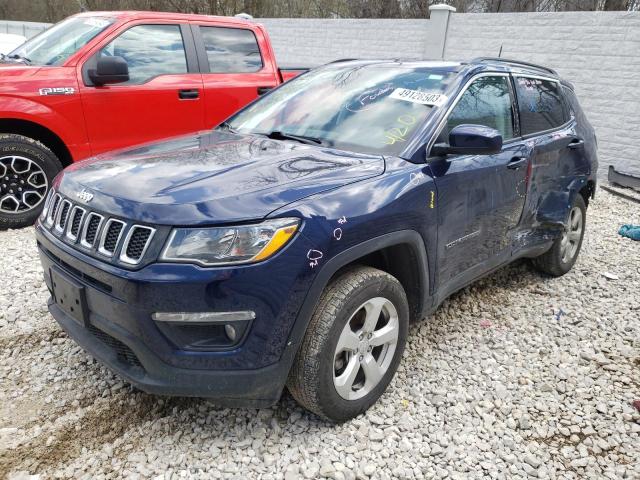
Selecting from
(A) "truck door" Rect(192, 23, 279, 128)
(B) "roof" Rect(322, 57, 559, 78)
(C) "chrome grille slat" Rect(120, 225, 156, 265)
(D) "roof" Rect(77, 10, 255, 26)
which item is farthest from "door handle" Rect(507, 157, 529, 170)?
(D) "roof" Rect(77, 10, 255, 26)

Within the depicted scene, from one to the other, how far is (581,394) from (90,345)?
259 cm

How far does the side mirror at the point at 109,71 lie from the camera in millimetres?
4461

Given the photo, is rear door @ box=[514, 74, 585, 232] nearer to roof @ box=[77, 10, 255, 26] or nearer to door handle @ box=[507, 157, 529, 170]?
door handle @ box=[507, 157, 529, 170]

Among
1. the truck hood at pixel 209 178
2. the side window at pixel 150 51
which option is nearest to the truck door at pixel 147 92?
the side window at pixel 150 51

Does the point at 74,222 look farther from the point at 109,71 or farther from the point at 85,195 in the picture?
the point at 109,71

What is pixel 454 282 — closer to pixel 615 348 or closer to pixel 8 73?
pixel 615 348

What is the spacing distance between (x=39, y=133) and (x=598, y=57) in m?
7.93

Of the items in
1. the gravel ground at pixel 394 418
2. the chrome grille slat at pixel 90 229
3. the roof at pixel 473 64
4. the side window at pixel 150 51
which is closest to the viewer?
the chrome grille slat at pixel 90 229

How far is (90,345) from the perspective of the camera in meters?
2.25

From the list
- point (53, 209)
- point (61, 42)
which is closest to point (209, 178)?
point (53, 209)

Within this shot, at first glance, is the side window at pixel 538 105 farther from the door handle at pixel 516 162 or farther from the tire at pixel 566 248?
the tire at pixel 566 248

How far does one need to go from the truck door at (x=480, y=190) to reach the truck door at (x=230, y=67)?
119 inches

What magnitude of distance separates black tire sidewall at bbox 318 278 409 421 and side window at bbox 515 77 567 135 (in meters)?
1.80

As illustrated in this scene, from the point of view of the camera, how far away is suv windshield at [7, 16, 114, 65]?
4.71 meters
